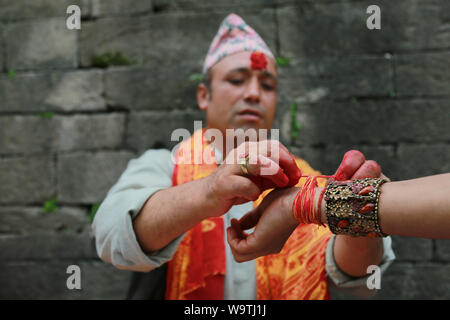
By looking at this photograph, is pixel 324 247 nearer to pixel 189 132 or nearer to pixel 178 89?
pixel 189 132

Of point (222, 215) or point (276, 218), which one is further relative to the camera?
point (222, 215)

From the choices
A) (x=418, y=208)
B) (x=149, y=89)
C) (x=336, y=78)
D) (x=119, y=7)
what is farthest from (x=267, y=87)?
(x=119, y=7)

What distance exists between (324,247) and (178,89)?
149 centimetres

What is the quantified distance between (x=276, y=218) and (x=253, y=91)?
3.11 feet

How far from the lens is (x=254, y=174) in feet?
3.62

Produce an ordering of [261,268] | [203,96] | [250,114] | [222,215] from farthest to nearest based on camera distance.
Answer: [203,96] < [250,114] < [261,268] < [222,215]

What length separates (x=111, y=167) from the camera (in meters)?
2.64

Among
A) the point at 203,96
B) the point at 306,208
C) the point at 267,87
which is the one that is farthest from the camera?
the point at 203,96

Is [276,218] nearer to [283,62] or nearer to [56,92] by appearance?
[283,62]

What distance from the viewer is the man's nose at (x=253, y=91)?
6.27ft

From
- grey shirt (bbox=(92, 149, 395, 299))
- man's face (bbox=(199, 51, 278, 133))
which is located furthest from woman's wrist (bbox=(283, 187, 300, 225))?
man's face (bbox=(199, 51, 278, 133))

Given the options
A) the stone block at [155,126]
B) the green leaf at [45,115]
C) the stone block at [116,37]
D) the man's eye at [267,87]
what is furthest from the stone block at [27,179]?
the man's eye at [267,87]

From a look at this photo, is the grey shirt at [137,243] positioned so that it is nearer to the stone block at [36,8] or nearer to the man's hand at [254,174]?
the man's hand at [254,174]
